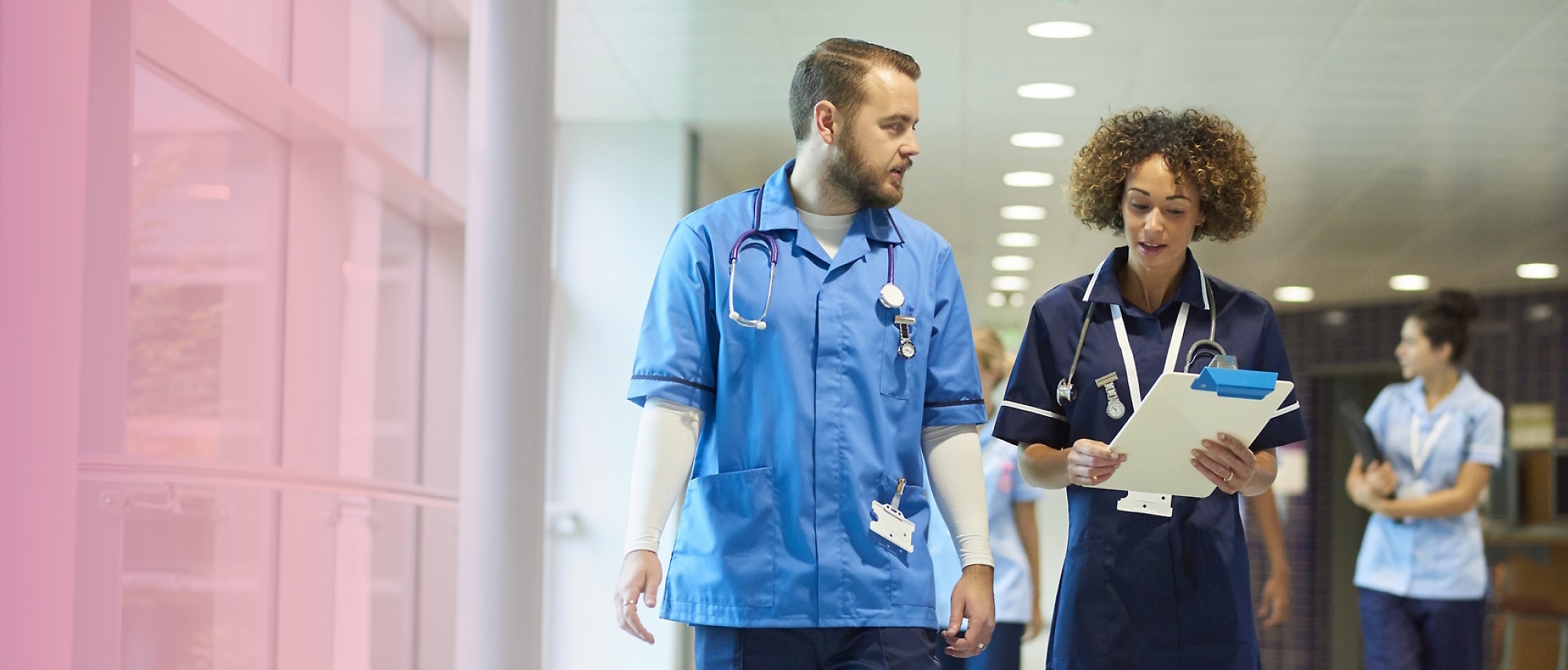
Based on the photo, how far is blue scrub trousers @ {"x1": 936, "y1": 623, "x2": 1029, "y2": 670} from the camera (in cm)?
426

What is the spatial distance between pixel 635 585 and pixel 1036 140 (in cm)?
535

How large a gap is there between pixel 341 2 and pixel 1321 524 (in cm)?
1020

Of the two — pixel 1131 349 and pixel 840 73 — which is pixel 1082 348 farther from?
pixel 840 73

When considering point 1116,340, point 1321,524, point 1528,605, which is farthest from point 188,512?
point 1321,524

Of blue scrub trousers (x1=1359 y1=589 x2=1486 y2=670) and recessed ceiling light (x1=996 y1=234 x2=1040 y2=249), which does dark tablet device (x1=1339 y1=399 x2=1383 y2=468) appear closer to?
blue scrub trousers (x1=1359 y1=589 x2=1486 y2=670)

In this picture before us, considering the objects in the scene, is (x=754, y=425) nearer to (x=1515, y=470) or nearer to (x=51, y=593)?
(x=51, y=593)

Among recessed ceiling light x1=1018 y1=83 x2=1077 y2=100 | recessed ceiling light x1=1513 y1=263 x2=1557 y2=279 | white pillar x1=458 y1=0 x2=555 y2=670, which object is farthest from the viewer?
recessed ceiling light x1=1513 y1=263 x2=1557 y2=279

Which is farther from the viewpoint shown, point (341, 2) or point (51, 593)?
point (341, 2)

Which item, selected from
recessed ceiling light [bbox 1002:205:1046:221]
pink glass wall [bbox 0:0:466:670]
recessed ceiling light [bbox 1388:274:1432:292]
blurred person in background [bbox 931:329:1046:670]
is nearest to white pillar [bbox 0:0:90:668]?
pink glass wall [bbox 0:0:466:670]

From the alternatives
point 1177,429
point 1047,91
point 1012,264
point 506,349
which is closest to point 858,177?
point 1177,429

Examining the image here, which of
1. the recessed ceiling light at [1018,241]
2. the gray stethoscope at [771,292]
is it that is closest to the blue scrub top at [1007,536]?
the gray stethoscope at [771,292]

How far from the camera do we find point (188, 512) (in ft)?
13.6

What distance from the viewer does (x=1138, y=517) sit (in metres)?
2.36

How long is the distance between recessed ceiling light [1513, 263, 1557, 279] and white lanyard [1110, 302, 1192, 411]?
29.3ft
